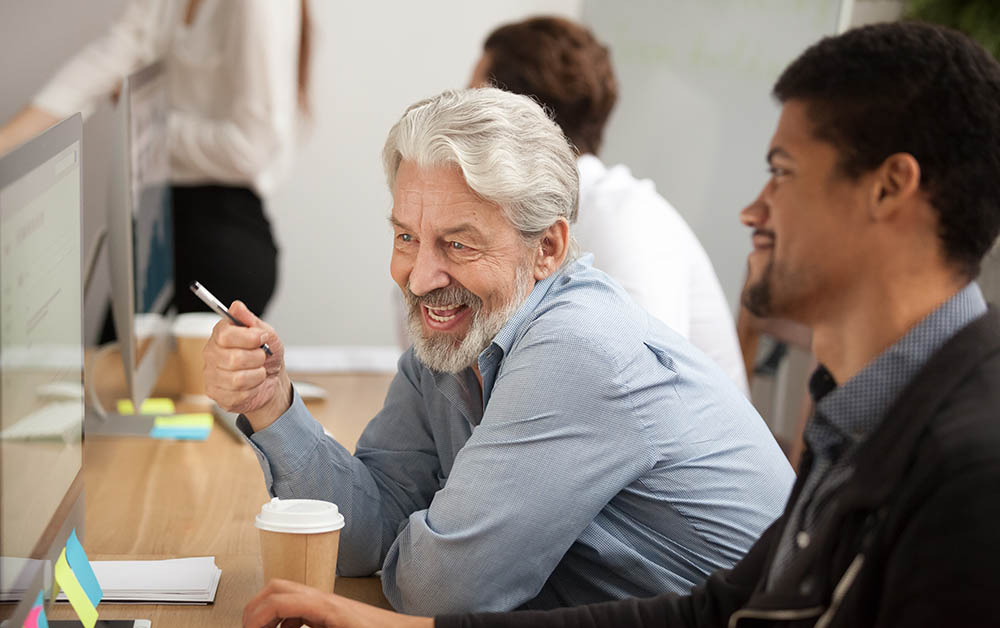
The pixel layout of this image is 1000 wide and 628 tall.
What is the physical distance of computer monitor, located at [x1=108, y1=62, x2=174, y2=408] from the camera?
1.84 m

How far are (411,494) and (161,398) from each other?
0.97 meters

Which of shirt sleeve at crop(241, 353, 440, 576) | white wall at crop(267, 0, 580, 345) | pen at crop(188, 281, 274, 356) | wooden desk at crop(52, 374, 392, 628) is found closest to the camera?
pen at crop(188, 281, 274, 356)

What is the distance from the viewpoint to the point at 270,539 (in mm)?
1172

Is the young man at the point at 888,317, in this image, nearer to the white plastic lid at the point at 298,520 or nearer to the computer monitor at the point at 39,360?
the white plastic lid at the point at 298,520

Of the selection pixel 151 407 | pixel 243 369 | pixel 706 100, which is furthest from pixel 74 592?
pixel 706 100

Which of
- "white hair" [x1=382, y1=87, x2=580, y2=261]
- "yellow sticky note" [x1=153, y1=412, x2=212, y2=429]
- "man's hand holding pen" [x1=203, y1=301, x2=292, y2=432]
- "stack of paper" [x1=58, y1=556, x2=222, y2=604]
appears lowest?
"yellow sticky note" [x1=153, y1=412, x2=212, y2=429]

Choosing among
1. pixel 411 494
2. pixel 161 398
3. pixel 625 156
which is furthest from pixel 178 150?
pixel 625 156

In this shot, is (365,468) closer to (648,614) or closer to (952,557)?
(648,614)

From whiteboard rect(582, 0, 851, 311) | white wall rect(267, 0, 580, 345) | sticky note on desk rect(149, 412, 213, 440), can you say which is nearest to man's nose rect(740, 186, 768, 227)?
sticky note on desk rect(149, 412, 213, 440)

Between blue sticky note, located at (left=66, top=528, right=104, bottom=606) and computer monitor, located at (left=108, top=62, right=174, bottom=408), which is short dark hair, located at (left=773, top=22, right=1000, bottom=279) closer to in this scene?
blue sticky note, located at (left=66, top=528, right=104, bottom=606)

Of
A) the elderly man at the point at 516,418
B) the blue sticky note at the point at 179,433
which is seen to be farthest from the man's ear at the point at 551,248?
the blue sticky note at the point at 179,433

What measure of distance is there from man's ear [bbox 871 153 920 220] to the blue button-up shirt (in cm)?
41

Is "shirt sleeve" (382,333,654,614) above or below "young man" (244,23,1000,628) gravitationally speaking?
below

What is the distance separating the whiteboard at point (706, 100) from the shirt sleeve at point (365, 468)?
6.95 feet
